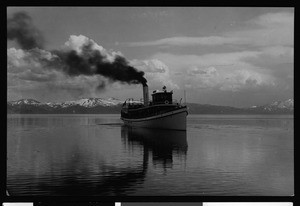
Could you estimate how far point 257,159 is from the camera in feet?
18.1

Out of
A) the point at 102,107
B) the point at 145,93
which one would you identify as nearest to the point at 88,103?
the point at 102,107

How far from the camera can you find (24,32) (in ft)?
17.1

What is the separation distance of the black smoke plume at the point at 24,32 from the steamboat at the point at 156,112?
4.46ft

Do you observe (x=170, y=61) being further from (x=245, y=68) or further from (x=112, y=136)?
(x=112, y=136)

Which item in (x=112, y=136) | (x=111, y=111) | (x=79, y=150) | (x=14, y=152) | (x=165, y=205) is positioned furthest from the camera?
(x=112, y=136)

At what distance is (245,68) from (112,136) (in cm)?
355

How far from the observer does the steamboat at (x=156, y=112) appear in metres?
6.12

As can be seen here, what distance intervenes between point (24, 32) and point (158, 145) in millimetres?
3271

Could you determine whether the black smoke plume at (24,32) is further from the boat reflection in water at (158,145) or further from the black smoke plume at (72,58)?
the boat reflection in water at (158,145)

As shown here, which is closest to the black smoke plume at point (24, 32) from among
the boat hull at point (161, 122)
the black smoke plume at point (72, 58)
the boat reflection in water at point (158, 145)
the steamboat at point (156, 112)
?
the black smoke plume at point (72, 58)

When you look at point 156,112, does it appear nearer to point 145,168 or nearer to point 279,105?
point 145,168

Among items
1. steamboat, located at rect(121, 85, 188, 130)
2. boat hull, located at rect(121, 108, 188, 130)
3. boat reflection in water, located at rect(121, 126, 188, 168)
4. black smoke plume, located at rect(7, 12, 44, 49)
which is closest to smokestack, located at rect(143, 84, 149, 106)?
steamboat, located at rect(121, 85, 188, 130)

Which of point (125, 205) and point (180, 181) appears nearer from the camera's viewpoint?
point (125, 205)

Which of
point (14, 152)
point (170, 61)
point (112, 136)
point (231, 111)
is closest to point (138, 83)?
point (170, 61)
